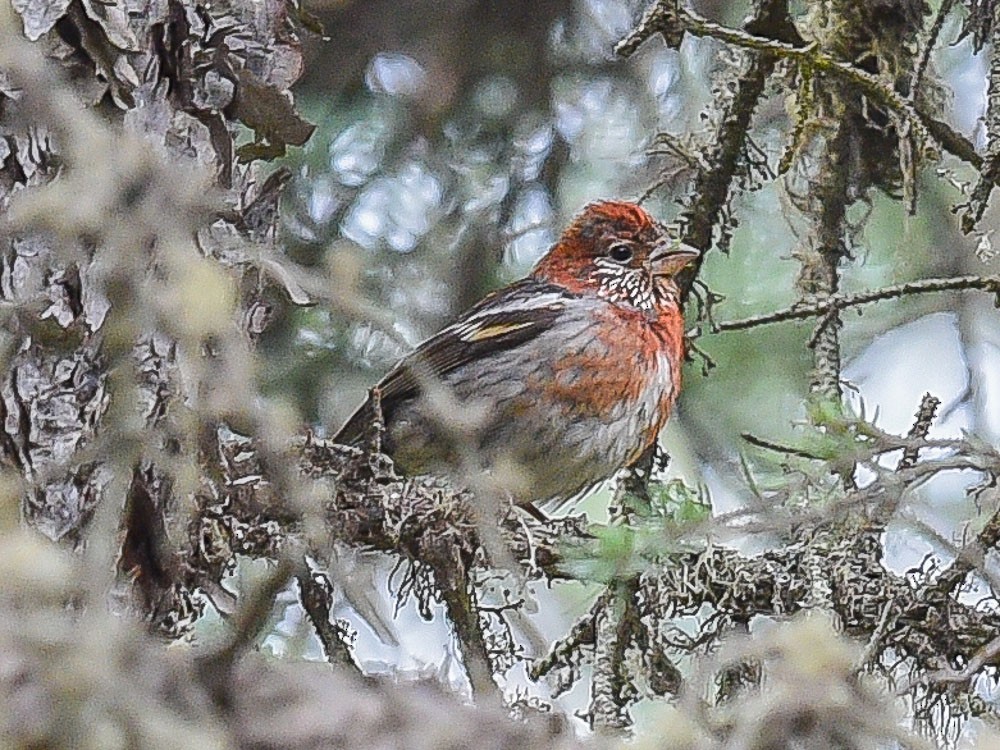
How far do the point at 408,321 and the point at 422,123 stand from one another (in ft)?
1.42

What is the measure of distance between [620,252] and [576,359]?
0.28 metres

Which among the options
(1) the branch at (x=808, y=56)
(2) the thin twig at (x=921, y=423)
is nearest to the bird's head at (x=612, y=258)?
(1) the branch at (x=808, y=56)

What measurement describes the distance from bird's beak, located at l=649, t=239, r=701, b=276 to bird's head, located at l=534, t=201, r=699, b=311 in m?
0.07

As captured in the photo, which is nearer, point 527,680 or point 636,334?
point 527,680

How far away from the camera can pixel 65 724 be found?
2.37ft

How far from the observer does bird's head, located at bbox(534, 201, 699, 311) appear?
309 cm

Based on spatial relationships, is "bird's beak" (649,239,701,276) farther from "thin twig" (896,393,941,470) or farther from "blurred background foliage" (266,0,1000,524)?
"thin twig" (896,393,941,470)

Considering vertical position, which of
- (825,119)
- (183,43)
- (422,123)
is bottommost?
(422,123)

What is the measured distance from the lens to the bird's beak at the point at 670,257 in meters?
2.57

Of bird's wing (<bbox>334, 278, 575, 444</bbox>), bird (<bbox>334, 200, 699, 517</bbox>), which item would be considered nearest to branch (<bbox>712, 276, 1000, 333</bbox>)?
bird (<bbox>334, 200, 699, 517</bbox>)

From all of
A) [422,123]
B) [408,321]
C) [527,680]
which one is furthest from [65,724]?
[422,123]

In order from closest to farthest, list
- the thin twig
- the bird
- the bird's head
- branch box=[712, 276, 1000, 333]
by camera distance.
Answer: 1. the thin twig
2. branch box=[712, 276, 1000, 333]
3. the bird
4. the bird's head

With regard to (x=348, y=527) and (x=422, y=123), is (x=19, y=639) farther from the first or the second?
(x=422, y=123)

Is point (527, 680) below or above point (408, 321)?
above
